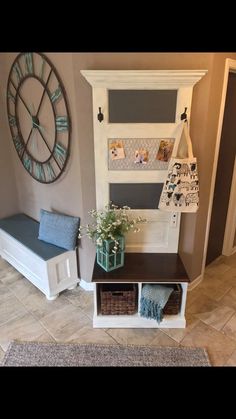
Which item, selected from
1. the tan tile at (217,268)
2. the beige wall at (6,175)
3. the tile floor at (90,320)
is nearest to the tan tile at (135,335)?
the tile floor at (90,320)

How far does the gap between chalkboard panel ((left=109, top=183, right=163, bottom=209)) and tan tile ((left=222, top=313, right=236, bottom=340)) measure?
1.12 m

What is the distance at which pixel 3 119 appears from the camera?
8.88 feet

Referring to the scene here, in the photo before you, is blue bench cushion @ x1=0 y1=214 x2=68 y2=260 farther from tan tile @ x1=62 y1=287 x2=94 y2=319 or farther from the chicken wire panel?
the chicken wire panel

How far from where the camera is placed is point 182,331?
2.01m

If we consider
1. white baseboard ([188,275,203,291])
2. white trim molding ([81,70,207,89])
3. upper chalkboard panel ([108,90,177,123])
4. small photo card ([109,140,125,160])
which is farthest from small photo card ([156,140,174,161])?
white baseboard ([188,275,203,291])

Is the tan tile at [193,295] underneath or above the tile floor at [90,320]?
above

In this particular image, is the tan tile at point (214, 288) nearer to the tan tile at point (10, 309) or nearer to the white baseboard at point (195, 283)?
the white baseboard at point (195, 283)

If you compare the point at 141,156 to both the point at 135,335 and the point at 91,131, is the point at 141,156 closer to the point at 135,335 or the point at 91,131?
the point at 91,131

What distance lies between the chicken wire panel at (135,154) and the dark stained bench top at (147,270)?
749 millimetres

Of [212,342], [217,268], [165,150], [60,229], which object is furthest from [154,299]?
[217,268]

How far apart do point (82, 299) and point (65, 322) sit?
0.31 metres

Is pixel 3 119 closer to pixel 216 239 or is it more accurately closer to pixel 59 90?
pixel 59 90

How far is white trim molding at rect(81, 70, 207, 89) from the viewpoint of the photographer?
170 cm

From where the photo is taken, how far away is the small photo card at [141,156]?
1938 millimetres
